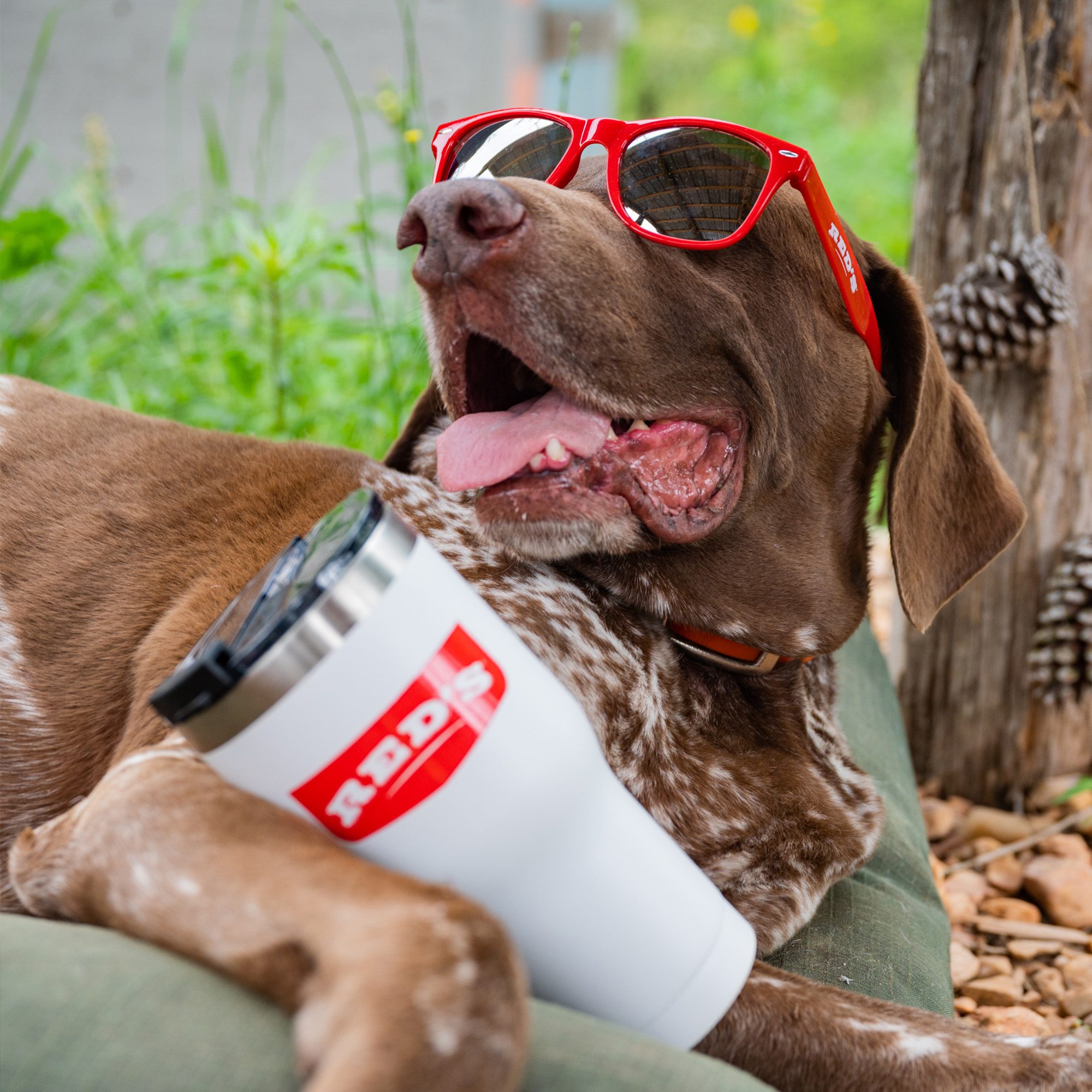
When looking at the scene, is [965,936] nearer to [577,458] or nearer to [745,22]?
[577,458]

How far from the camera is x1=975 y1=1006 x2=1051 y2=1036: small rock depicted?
6.57 ft

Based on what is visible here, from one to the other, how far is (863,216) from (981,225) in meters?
6.88

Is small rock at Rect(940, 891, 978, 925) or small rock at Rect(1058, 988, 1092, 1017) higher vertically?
small rock at Rect(1058, 988, 1092, 1017)

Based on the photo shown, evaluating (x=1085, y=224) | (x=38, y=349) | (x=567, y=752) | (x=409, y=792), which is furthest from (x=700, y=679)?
(x=38, y=349)

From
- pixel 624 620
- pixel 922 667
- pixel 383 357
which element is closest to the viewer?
pixel 624 620

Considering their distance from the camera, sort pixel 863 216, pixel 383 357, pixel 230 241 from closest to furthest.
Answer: pixel 383 357, pixel 230 241, pixel 863 216

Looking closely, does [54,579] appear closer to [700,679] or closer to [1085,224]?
[700,679]

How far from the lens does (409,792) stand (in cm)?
99

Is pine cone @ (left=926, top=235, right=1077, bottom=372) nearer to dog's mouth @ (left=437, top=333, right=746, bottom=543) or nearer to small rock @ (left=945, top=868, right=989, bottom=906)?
dog's mouth @ (left=437, top=333, right=746, bottom=543)

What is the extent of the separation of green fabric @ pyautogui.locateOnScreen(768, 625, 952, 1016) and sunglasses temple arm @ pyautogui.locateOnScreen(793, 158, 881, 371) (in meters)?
0.93

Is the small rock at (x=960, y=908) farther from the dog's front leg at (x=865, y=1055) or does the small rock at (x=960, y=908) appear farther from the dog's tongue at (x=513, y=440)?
the dog's tongue at (x=513, y=440)

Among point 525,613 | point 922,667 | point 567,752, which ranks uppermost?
point 567,752

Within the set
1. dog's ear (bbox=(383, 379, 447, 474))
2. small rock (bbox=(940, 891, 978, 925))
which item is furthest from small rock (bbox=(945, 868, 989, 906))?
dog's ear (bbox=(383, 379, 447, 474))

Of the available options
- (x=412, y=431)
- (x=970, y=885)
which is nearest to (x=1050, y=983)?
(x=970, y=885)
